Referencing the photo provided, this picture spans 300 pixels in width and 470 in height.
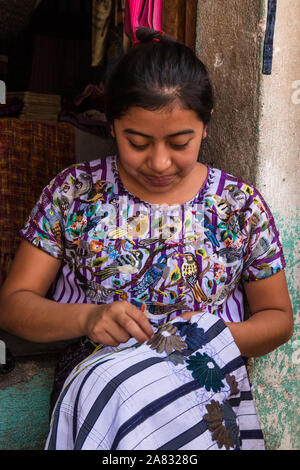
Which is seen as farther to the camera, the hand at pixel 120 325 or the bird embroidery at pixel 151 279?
the bird embroidery at pixel 151 279

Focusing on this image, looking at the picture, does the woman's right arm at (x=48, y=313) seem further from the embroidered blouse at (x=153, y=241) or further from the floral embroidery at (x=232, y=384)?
the floral embroidery at (x=232, y=384)

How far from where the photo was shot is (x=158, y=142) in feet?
4.06

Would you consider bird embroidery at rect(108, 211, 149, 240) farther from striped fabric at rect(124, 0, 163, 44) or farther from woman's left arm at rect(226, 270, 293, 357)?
striped fabric at rect(124, 0, 163, 44)

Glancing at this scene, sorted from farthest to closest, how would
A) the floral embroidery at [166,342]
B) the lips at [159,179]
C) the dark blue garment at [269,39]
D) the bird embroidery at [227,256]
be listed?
the dark blue garment at [269,39], the bird embroidery at [227,256], the lips at [159,179], the floral embroidery at [166,342]

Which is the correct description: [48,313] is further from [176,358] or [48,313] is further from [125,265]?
[176,358]

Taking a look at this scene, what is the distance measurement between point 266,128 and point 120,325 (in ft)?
2.90

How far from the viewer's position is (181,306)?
1.42 metres

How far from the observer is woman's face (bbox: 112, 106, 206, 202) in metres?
1.22

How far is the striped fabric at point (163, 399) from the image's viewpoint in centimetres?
101

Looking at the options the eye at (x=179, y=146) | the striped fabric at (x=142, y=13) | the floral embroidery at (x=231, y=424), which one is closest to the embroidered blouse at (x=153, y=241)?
the eye at (x=179, y=146)

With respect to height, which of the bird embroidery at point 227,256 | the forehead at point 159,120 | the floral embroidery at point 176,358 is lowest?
the floral embroidery at point 176,358

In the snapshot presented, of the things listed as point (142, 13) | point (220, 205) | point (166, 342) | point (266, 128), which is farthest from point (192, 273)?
point (142, 13)

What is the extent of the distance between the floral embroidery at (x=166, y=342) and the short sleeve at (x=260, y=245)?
0.43m

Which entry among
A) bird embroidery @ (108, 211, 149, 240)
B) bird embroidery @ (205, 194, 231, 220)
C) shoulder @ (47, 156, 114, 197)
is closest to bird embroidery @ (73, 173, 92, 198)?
shoulder @ (47, 156, 114, 197)
